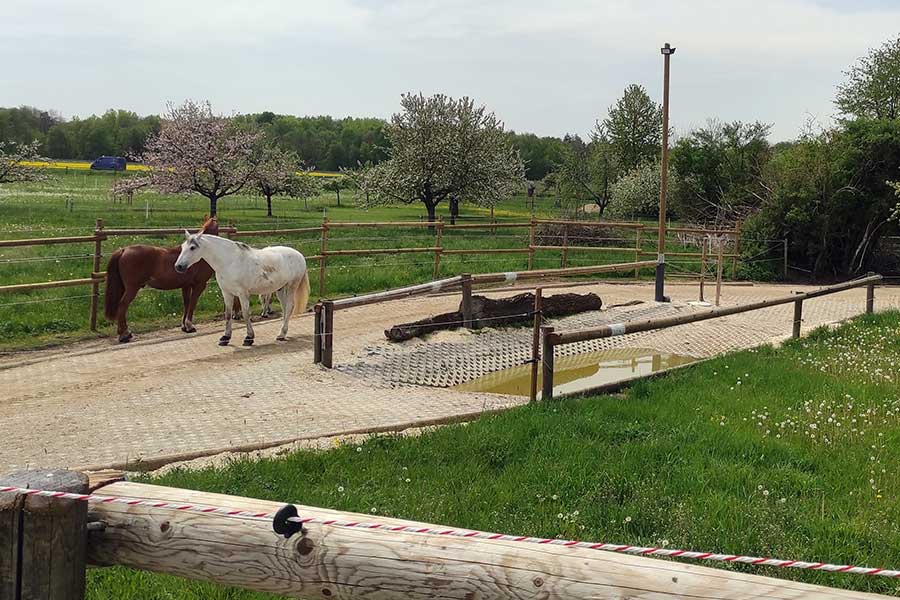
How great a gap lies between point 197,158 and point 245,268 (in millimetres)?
24051

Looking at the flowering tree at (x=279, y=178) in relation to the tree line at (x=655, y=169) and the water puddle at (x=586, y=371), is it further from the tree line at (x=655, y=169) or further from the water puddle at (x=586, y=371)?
the water puddle at (x=586, y=371)

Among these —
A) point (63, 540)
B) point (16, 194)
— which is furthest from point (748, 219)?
point (16, 194)

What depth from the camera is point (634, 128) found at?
5200 cm

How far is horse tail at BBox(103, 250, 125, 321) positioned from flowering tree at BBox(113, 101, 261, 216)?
66.6 feet

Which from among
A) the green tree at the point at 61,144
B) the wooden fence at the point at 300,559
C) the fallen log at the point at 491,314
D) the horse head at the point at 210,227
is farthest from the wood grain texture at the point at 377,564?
the green tree at the point at 61,144

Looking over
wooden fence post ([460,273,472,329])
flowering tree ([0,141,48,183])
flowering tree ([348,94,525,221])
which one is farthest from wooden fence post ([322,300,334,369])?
flowering tree ([0,141,48,183])

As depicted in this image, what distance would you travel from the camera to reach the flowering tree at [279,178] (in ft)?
122

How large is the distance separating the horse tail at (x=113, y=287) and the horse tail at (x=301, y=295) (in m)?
2.48

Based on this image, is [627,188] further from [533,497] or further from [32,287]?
[533,497]

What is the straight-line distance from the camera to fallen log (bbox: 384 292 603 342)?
12.1 metres

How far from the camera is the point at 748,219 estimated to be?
25.5 m

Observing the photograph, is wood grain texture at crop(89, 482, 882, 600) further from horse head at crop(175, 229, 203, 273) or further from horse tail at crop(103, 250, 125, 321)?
horse tail at crop(103, 250, 125, 321)

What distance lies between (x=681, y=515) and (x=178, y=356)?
7731mm

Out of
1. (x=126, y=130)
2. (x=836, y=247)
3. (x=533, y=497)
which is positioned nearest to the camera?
(x=533, y=497)
